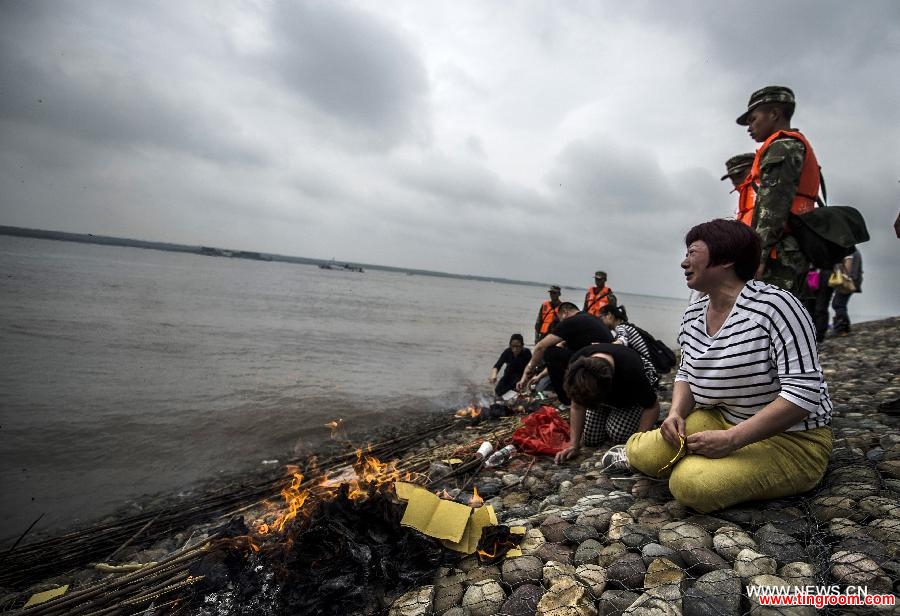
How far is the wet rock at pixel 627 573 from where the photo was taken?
6.92 feet

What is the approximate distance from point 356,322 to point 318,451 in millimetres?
18887

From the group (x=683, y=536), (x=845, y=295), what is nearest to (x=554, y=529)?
(x=683, y=536)

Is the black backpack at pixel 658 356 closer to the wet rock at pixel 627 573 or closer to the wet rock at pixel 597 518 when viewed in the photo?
the wet rock at pixel 597 518

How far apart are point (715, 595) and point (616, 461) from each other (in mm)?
1834

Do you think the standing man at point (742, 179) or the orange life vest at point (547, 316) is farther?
the orange life vest at point (547, 316)

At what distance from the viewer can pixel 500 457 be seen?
4.95 m

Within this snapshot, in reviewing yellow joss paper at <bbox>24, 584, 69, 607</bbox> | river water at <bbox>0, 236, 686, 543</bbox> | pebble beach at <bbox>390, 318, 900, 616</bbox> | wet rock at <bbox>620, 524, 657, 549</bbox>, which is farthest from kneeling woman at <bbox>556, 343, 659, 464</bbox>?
river water at <bbox>0, 236, 686, 543</bbox>

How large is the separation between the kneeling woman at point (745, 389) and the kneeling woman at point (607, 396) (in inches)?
42.4

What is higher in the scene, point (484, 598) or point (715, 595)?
point (715, 595)

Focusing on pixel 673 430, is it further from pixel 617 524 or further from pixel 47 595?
pixel 47 595

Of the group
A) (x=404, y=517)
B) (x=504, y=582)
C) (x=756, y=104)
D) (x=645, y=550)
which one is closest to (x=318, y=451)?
(x=404, y=517)

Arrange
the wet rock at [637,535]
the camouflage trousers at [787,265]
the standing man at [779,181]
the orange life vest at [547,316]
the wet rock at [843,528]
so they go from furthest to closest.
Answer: the orange life vest at [547,316], the camouflage trousers at [787,265], the standing man at [779,181], the wet rock at [637,535], the wet rock at [843,528]

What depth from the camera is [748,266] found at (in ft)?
8.52

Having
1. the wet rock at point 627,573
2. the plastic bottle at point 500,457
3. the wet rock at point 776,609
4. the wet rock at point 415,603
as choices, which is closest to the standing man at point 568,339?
the plastic bottle at point 500,457
